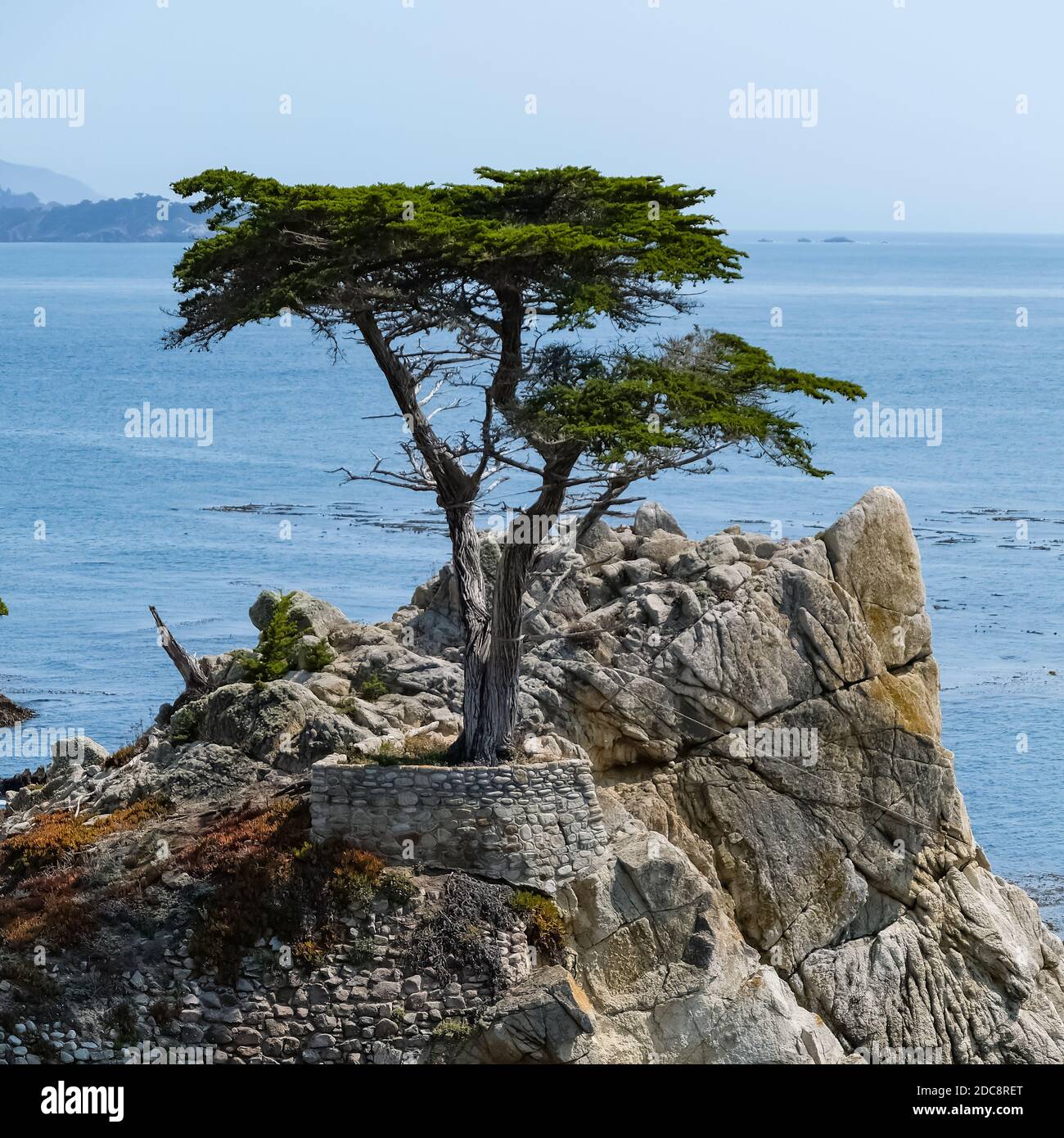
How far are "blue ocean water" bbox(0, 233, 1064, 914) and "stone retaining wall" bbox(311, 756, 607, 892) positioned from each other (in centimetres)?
866

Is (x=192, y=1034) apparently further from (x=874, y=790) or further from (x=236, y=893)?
Answer: (x=874, y=790)

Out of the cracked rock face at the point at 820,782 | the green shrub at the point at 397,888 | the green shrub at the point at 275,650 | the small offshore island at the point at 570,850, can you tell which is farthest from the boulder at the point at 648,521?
the green shrub at the point at 397,888

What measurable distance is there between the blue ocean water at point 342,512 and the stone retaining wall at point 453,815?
866 centimetres

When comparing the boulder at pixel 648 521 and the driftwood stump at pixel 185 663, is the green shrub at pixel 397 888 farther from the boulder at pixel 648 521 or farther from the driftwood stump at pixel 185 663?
the boulder at pixel 648 521

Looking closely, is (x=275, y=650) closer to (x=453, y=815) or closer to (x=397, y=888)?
(x=453, y=815)

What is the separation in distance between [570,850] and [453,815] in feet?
6.65

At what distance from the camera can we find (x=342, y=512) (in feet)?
260

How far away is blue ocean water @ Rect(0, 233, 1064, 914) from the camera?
181 ft

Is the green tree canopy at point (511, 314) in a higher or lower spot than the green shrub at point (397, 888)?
higher

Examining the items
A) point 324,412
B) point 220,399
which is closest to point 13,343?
point 220,399

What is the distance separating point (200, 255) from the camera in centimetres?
2872

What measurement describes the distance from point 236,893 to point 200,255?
10273 millimetres

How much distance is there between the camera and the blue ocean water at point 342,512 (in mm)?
55281

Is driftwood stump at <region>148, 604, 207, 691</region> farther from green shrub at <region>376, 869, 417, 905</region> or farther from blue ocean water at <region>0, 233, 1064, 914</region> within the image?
blue ocean water at <region>0, 233, 1064, 914</region>
